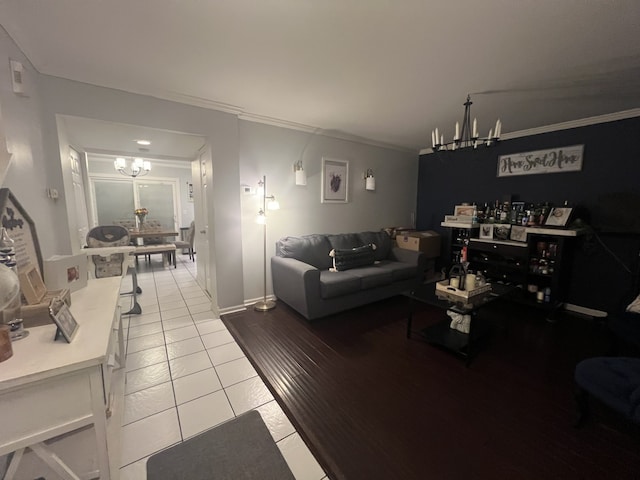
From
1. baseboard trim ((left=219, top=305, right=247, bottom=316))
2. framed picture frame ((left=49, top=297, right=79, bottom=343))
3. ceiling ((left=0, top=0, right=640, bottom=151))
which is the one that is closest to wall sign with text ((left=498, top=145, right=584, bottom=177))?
ceiling ((left=0, top=0, right=640, bottom=151))

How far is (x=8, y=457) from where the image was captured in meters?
1.11

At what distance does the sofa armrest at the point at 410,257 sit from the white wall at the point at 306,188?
0.78 m

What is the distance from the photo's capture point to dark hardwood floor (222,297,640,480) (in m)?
1.34

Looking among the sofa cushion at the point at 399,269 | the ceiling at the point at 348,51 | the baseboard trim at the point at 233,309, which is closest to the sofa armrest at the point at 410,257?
the sofa cushion at the point at 399,269

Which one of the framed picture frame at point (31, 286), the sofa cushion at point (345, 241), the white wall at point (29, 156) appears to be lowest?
the sofa cushion at point (345, 241)

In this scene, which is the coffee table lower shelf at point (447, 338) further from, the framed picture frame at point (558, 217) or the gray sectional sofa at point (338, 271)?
the framed picture frame at point (558, 217)

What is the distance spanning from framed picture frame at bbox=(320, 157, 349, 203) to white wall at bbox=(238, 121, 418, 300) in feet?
0.28

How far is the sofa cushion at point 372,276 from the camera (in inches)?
122

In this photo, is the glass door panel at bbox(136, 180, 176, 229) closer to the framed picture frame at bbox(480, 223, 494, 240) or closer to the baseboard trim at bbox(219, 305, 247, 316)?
the baseboard trim at bbox(219, 305, 247, 316)

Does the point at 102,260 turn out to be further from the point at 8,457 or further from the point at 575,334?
the point at 575,334

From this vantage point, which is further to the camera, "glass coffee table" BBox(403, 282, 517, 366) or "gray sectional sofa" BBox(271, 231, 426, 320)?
"gray sectional sofa" BBox(271, 231, 426, 320)

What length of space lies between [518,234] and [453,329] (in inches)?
72.7

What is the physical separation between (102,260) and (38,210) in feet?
3.64

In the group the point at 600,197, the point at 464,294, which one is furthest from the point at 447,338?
the point at 600,197
